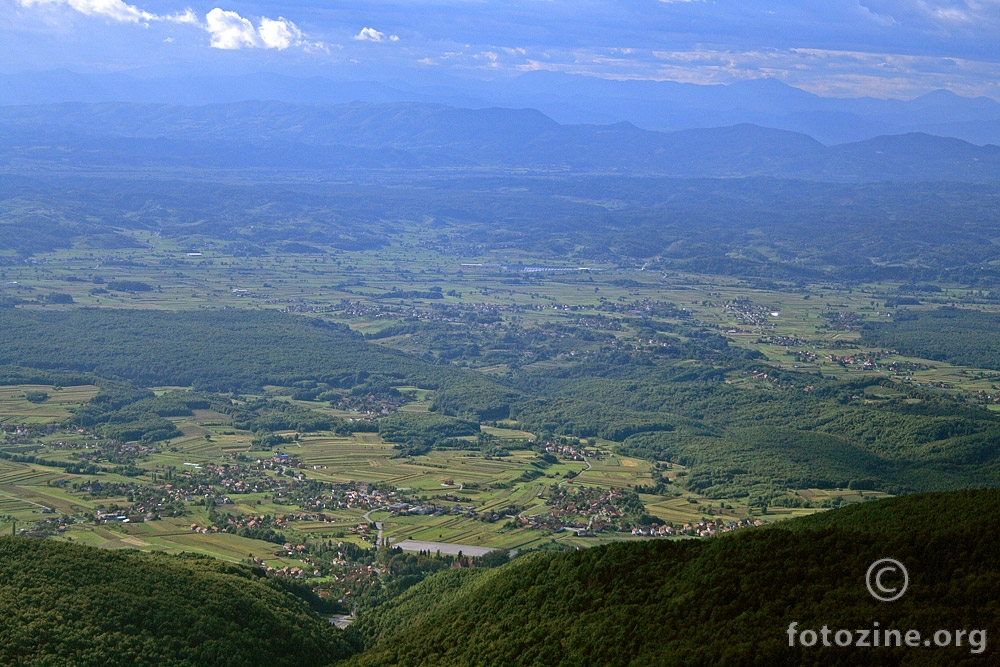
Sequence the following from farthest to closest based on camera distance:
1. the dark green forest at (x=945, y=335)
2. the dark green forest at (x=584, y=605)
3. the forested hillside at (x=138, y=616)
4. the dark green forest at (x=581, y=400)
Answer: the dark green forest at (x=945, y=335)
the dark green forest at (x=581, y=400)
the forested hillside at (x=138, y=616)
the dark green forest at (x=584, y=605)

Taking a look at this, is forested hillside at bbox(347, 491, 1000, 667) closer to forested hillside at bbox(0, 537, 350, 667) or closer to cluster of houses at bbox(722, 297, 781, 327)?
forested hillside at bbox(0, 537, 350, 667)

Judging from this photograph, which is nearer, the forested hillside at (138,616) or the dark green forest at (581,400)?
the forested hillside at (138,616)

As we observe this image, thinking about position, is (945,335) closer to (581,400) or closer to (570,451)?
(581,400)

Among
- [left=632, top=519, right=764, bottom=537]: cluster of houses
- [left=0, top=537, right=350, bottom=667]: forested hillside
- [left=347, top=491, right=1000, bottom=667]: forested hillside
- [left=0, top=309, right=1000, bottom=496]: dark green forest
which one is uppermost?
[left=347, top=491, right=1000, bottom=667]: forested hillside

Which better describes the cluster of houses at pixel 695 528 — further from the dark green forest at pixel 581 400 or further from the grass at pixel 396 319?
the dark green forest at pixel 581 400

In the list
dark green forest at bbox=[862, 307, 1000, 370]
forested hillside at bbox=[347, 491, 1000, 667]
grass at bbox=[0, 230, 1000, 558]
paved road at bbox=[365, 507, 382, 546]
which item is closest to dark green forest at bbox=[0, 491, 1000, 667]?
forested hillside at bbox=[347, 491, 1000, 667]

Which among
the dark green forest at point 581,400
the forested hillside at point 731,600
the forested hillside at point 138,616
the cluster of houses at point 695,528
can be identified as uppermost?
the forested hillside at point 731,600

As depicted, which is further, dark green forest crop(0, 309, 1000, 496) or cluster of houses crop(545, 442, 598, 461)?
cluster of houses crop(545, 442, 598, 461)

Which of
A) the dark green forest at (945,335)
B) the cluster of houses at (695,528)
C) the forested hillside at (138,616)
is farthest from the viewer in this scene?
the dark green forest at (945,335)

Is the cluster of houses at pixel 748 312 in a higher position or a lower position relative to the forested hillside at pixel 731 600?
lower

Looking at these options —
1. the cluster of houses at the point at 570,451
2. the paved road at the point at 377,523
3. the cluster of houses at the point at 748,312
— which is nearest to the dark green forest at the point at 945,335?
the cluster of houses at the point at 748,312
